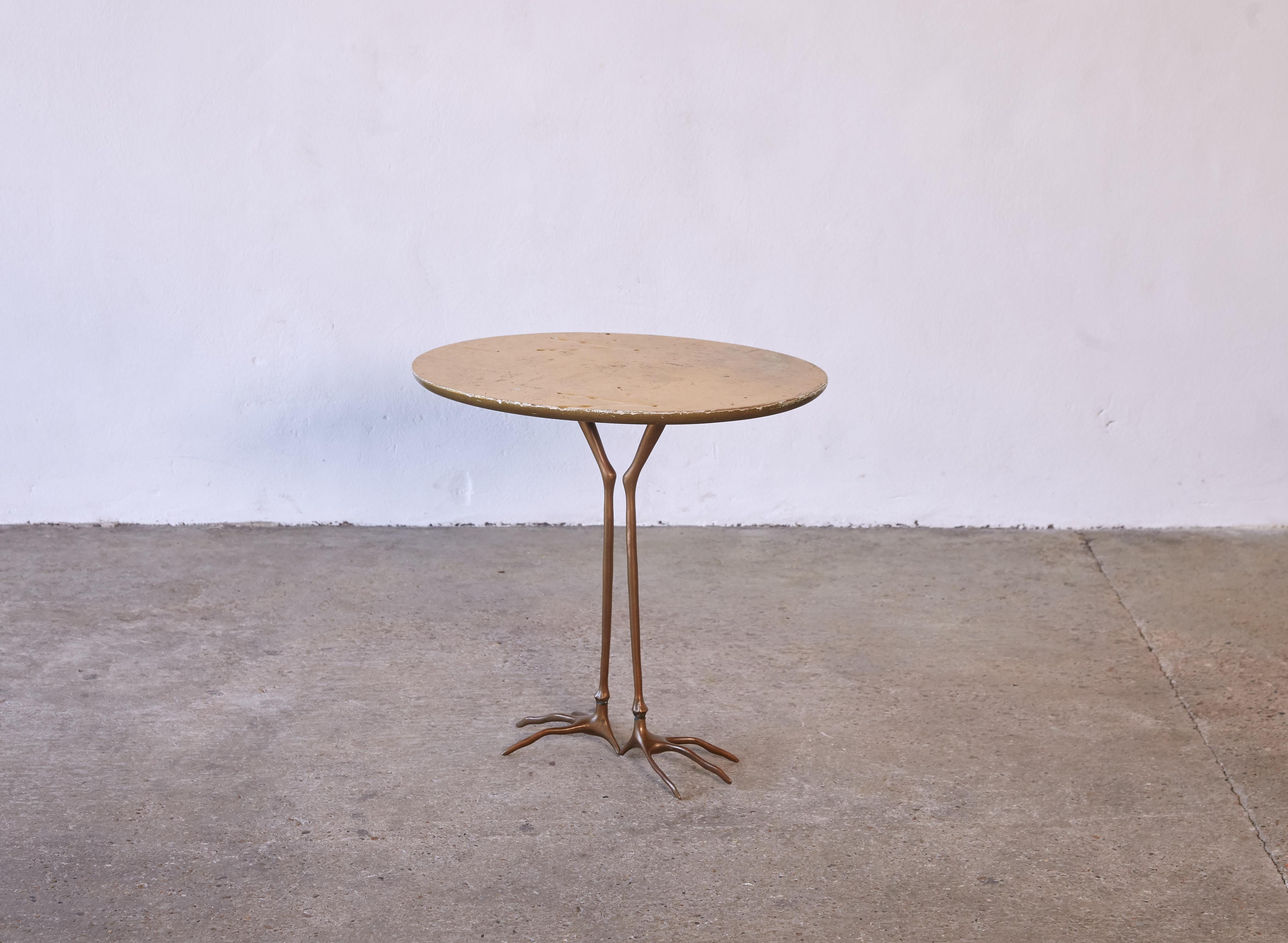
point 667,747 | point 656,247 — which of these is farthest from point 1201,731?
point 656,247

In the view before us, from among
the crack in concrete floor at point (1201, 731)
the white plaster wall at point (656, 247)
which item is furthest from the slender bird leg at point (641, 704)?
the white plaster wall at point (656, 247)

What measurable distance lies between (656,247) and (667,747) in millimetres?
1872

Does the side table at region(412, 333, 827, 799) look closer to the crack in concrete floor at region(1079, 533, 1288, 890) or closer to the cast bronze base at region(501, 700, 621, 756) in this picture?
the cast bronze base at region(501, 700, 621, 756)

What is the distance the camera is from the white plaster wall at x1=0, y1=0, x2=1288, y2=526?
11.4 feet

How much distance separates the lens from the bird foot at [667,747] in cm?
231

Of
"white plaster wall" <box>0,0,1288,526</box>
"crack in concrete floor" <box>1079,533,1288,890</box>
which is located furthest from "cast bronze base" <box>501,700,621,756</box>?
"white plaster wall" <box>0,0,1288,526</box>

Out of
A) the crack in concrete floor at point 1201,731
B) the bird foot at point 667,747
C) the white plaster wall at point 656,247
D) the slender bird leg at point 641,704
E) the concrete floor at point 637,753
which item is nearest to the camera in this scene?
the concrete floor at point 637,753

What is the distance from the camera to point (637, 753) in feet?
7.90

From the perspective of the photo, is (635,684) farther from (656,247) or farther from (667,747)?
(656,247)

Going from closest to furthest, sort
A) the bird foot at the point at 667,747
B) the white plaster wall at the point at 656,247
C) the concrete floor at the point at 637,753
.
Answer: the concrete floor at the point at 637,753, the bird foot at the point at 667,747, the white plaster wall at the point at 656,247

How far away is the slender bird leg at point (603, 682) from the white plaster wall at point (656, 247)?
4.68 feet

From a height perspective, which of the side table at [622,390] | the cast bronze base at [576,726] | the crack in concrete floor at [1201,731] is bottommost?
the crack in concrete floor at [1201,731]

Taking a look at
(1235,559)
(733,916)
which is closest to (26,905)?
(733,916)

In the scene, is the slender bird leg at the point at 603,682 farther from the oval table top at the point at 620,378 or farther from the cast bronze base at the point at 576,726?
the oval table top at the point at 620,378
